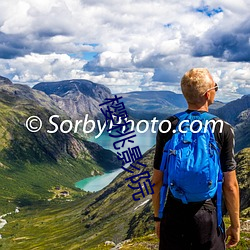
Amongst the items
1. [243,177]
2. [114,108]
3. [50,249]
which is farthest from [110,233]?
[114,108]

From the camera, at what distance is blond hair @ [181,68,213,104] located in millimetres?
10766

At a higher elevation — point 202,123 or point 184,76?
point 184,76

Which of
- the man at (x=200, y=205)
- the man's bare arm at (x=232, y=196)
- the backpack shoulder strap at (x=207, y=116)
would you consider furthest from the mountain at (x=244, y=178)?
the backpack shoulder strap at (x=207, y=116)

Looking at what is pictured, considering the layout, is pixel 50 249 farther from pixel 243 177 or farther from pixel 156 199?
pixel 156 199

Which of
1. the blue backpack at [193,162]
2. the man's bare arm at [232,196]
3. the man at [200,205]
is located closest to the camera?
the blue backpack at [193,162]

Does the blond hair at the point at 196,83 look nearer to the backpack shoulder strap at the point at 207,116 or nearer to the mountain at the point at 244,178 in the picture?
the backpack shoulder strap at the point at 207,116

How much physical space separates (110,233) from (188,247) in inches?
Result: 6240

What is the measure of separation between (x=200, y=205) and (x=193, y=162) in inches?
59.5

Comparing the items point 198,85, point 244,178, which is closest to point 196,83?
point 198,85

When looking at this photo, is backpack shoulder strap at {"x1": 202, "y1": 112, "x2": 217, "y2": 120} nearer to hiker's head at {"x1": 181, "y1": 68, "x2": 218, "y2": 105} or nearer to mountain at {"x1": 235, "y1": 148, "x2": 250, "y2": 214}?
hiker's head at {"x1": 181, "y1": 68, "x2": 218, "y2": 105}

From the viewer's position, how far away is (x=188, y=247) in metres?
11.0

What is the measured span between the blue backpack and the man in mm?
362

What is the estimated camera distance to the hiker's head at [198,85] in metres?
10.8

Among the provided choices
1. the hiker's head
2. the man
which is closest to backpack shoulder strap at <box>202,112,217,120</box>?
the man
